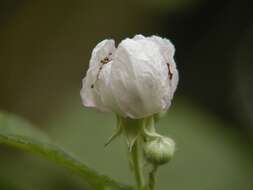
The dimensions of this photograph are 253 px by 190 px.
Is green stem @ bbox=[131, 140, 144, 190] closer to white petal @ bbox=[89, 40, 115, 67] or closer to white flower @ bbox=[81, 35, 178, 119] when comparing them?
white flower @ bbox=[81, 35, 178, 119]

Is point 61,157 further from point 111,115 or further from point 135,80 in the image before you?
point 111,115

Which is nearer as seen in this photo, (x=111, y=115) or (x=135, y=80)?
(x=135, y=80)

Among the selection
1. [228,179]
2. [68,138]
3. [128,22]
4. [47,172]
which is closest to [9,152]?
[68,138]

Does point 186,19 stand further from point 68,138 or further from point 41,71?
point 68,138

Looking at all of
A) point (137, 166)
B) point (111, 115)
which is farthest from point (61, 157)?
point (111, 115)

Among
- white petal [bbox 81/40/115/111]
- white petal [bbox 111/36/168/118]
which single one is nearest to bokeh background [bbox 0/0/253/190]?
white petal [bbox 81/40/115/111]

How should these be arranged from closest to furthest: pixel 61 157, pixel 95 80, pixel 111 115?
pixel 61 157, pixel 95 80, pixel 111 115
